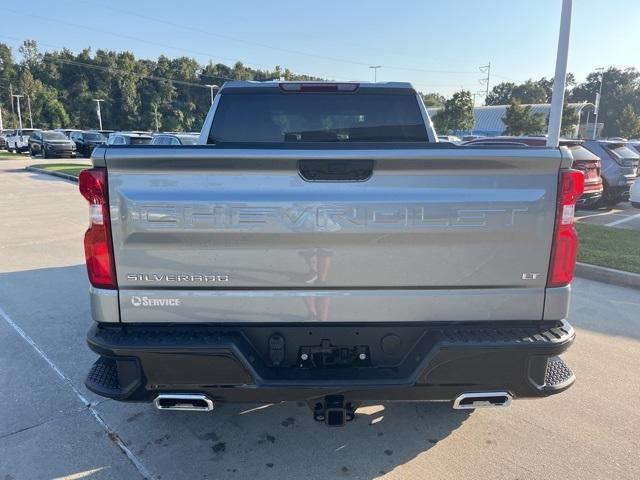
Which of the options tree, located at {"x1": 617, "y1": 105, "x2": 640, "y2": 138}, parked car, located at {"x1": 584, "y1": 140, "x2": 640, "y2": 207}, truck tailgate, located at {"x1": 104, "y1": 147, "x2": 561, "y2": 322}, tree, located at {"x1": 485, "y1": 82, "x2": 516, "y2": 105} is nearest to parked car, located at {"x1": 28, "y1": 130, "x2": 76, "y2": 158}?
parked car, located at {"x1": 584, "y1": 140, "x2": 640, "y2": 207}

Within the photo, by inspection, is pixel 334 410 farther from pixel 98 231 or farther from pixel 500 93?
pixel 500 93

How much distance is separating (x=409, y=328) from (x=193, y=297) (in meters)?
1.07

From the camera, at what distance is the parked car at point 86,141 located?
102ft

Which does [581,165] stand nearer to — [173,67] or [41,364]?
[41,364]

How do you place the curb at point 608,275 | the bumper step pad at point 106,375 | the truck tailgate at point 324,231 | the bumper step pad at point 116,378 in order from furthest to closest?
the curb at point 608,275
the bumper step pad at point 106,375
the bumper step pad at point 116,378
the truck tailgate at point 324,231

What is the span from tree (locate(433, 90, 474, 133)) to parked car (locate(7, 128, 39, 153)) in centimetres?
3558

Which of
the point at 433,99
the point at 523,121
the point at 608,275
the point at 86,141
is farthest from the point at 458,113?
the point at 433,99

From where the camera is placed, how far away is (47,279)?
20.3 feet

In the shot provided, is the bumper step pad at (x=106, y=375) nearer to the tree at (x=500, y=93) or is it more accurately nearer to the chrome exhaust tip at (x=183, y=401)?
the chrome exhaust tip at (x=183, y=401)

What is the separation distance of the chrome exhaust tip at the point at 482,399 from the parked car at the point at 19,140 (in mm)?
41614

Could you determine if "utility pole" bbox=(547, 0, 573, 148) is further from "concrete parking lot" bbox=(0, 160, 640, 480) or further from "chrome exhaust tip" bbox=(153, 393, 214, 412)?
"chrome exhaust tip" bbox=(153, 393, 214, 412)

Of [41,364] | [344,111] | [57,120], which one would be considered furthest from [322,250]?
[57,120]

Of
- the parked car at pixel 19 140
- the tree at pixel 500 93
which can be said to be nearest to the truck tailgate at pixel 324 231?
the parked car at pixel 19 140

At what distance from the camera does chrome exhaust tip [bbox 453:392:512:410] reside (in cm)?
237
